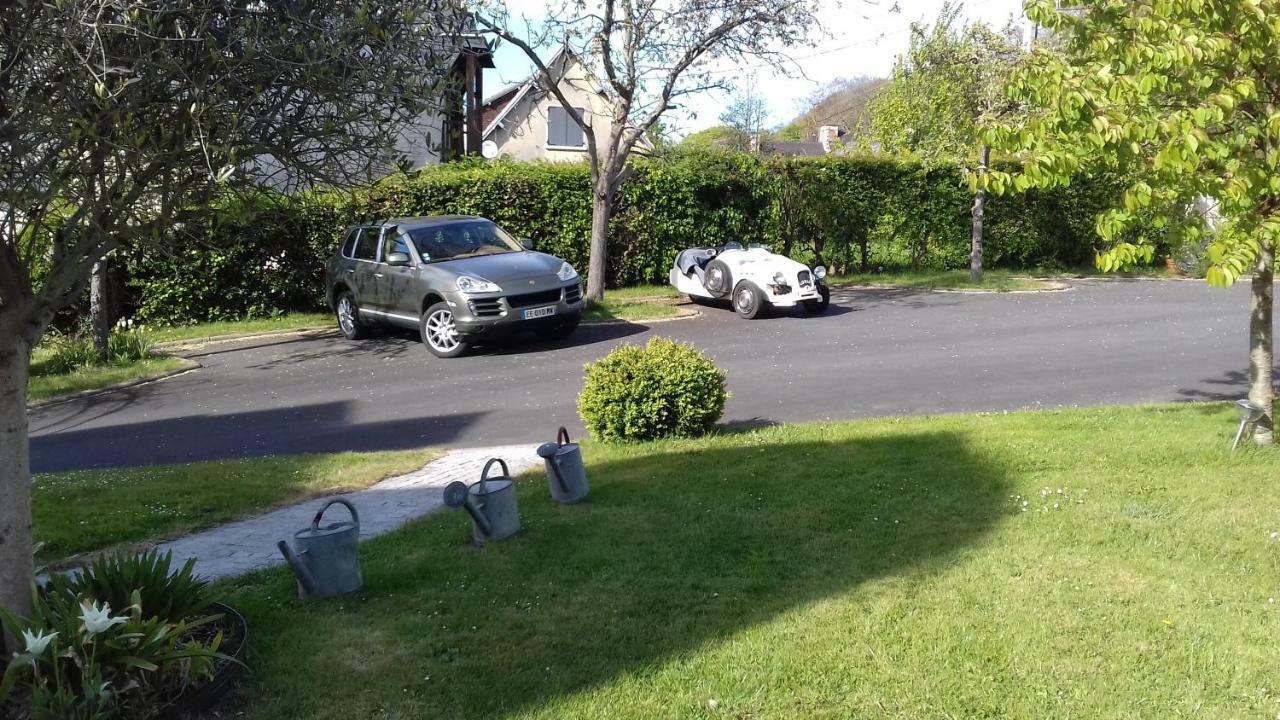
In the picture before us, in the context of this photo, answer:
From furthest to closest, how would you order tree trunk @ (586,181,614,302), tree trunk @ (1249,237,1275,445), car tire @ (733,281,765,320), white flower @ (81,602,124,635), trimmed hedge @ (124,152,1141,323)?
tree trunk @ (586,181,614,302), trimmed hedge @ (124,152,1141,323), car tire @ (733,281,765,320), tree trunk @ (1249,237,1275,445), white flower @ (81,602,124,635)

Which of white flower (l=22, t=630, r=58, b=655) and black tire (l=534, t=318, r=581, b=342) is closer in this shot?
white flower (l=22, t=630, r=58, b=655)

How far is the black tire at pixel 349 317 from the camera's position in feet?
52.1

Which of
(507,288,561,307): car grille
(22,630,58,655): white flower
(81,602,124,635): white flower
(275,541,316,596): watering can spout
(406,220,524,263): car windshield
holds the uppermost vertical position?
(406,220,524,263): car windshield

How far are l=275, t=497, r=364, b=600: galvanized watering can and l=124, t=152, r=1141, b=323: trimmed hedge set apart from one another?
11096 millimetres

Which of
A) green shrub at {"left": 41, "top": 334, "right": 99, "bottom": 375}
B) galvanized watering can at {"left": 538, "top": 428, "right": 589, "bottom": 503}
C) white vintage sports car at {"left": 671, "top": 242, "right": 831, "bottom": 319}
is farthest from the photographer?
white vintage sports car at {"left": 671, "top": 242, "right": 831, "bottom": 319}

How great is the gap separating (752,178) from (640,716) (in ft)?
59.0

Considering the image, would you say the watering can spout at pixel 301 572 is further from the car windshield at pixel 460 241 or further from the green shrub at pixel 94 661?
the car windshield at pixel 460 241

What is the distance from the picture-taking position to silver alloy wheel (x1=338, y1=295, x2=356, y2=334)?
16.0m

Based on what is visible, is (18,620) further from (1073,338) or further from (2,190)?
(1073,338)

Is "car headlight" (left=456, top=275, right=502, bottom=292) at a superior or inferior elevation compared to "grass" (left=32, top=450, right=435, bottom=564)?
superior

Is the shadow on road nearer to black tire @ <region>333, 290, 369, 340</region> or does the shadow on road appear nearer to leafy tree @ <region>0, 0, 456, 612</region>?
black tire @ <region>333, 290, 369, 340</region>

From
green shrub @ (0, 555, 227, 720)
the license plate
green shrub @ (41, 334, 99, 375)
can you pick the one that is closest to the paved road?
the license plate

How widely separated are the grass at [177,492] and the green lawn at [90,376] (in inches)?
195

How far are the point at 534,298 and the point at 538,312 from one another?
20 cm
